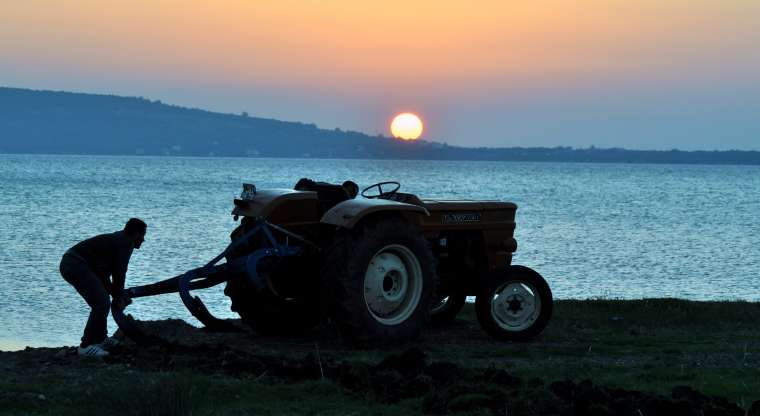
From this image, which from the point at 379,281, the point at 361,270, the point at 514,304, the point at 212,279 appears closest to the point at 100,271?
the point at 212,279

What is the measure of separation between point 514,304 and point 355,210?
Answer: 2303 millimetres

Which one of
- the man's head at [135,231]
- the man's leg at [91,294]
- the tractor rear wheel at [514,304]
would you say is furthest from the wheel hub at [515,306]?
the man's leg at [91,294]

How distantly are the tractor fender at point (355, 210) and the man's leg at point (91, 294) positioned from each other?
7.22ft

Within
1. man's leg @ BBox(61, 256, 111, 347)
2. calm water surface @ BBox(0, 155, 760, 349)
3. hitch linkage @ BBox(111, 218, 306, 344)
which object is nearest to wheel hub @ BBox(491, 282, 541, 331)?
hitch linkage @ BBox(111, 218, 306, 344)

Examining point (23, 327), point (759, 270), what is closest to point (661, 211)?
point (759, 270)

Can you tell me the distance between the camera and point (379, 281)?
37.4ft

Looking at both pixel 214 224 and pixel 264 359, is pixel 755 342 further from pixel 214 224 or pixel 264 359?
pixel 214 224

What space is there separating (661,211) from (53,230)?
141 ft

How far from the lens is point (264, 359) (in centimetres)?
1005

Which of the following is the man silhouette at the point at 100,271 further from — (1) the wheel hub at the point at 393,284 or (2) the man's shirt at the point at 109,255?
(1) the wheel hub at the point at 393,284

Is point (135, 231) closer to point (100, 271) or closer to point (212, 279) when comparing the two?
point (100, 271)

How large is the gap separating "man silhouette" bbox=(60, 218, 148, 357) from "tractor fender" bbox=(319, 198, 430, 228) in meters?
1.81

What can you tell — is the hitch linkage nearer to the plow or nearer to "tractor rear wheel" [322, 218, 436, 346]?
the plow

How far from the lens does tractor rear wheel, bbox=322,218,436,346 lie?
11031 millimetres
